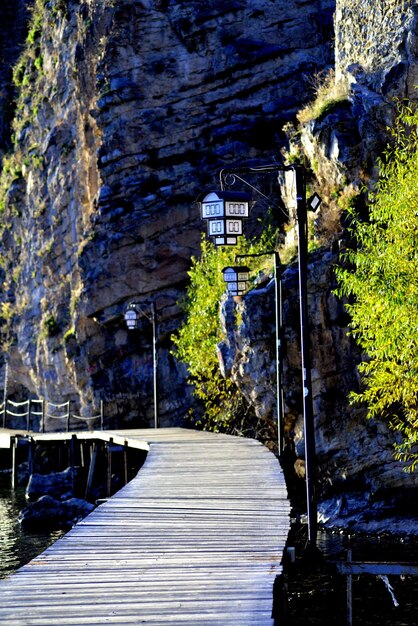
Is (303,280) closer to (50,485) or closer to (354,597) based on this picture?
(354,597)

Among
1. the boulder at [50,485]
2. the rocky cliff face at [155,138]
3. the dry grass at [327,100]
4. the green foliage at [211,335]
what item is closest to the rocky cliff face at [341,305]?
the dry grass at [327,100]

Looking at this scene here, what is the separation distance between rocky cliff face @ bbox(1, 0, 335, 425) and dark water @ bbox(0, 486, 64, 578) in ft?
34.0

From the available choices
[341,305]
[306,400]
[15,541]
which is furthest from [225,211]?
[15,541]

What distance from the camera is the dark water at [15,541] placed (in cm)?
2588

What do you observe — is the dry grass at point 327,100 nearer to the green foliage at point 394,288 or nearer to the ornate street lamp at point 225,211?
the green foliage at point 394,288

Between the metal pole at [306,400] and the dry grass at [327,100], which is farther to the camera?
the dry grass at [327,100]

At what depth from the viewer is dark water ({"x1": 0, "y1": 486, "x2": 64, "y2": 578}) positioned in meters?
25.9

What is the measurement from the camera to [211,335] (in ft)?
127

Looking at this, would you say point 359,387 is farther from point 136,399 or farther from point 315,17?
point 315,17

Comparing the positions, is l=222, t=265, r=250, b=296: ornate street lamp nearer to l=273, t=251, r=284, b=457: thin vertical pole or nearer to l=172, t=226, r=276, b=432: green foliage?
l=273, t=251, r=284, b=457: thin vertical pole

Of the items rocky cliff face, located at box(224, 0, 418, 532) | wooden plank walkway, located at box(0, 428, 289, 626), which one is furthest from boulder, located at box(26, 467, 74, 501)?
wooden plank walkway, located at box(0, 428, 289, 626)

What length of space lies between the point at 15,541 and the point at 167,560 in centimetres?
1681

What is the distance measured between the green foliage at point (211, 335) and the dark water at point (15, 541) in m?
7.59

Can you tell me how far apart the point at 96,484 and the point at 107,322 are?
23.8 ft
